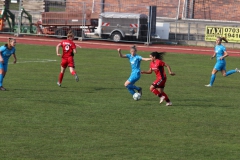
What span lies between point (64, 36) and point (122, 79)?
61.3ft

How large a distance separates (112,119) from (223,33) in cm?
2707

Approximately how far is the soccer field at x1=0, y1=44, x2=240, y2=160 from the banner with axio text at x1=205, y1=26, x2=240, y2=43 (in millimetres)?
14850

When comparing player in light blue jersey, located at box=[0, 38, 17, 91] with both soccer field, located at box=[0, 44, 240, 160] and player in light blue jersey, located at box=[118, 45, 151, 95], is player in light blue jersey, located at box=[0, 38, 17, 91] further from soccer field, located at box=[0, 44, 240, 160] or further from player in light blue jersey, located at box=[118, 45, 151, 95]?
player in light blue jersey, located at box=[118, 45, 151, 95]

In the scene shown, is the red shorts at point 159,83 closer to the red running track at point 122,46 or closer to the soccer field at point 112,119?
the soccer field at point 112,119

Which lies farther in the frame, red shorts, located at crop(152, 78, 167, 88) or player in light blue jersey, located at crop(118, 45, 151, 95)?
player in light blue jersey, located at crop(118, 45, 151, 95)

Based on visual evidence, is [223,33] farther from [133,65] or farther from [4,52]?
[4,52]

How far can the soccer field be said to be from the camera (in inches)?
484

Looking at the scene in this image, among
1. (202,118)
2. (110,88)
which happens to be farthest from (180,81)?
(202,118)

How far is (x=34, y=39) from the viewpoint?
4203 cm

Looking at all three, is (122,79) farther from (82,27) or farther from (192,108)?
(82,27)

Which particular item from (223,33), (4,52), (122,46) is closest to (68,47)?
(4,52)

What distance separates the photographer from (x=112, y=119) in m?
15.5

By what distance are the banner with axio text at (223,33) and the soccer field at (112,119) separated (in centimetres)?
1485

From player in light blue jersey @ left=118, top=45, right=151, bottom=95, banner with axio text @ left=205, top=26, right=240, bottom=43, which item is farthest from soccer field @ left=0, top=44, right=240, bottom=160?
banner with axio text @ left=205, top=26, right=240, bottom=43
